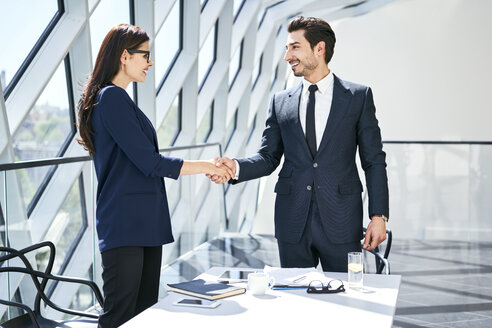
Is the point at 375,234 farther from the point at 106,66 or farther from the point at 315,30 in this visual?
the point at 106,66

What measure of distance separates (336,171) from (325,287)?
2.34ft

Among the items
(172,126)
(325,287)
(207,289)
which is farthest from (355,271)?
(172,126)

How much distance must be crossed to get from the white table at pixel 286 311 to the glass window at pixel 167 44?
6.90 meters

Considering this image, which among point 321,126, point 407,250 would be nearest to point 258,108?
point 407,250

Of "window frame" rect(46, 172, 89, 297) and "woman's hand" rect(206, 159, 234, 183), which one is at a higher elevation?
"woman's hand" rect(206, 159, 234, 183)

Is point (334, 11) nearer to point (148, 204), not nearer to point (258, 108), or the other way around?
point (258, 108)

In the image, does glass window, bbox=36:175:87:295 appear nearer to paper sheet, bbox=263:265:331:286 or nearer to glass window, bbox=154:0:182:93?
paper sheet, bbox=263:265:331:286

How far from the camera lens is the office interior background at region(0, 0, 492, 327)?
4.50 m

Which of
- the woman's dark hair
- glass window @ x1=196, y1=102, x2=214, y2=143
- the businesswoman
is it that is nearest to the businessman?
the businesswoman

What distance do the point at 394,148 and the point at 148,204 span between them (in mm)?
5840

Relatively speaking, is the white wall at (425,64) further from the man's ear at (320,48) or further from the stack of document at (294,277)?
the stack of document at (294,277)

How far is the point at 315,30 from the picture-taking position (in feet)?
9.26

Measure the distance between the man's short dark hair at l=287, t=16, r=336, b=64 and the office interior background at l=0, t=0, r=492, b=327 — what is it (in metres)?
1.76

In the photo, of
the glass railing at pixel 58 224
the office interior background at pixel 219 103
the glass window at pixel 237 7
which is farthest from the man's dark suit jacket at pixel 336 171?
the glass window at pixel 237 7
